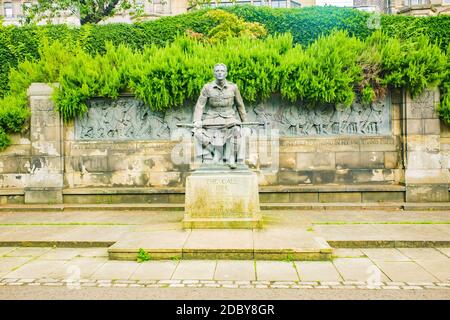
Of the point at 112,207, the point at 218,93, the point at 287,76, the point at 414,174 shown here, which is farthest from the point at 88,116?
the point at 414,174

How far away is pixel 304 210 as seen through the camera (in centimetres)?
1000

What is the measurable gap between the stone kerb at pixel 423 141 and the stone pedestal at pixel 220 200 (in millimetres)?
5362

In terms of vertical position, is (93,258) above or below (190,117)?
below

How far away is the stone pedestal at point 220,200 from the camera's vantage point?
7383 mm

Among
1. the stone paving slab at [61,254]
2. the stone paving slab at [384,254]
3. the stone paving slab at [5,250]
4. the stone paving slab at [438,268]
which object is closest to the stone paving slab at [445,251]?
the stone paving slab at [438,268]

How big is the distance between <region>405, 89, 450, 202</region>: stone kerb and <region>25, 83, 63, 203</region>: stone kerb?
9.65 meters

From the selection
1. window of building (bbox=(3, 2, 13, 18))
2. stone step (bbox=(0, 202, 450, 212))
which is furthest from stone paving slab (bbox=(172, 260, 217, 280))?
window of building (bbox=(3, 2, 13, 18))

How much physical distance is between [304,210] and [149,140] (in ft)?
15.5

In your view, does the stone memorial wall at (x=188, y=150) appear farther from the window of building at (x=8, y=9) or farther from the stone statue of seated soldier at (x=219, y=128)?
the window of building at (x=8, y=9)

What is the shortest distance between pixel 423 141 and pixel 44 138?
10493mm

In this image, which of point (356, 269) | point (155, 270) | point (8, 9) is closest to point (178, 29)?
point (155, 270)

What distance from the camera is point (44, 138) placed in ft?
36.1

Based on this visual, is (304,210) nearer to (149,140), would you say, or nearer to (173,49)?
(149,140)

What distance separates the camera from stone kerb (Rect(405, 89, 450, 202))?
10.5m
